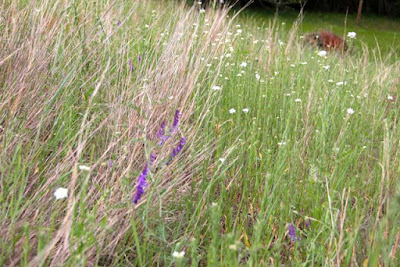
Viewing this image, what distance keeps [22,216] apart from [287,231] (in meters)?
1.06

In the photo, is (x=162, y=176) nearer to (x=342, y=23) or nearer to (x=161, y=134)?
(x=161, y=134)

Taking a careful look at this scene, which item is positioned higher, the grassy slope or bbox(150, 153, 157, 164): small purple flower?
bbox(150, 153, 157, 164): small purple flower

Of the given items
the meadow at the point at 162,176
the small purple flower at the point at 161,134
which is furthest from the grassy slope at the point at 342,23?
the small purple flower at the point at 161,134

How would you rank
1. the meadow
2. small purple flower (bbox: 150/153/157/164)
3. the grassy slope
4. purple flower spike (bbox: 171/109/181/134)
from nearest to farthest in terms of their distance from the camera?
the meadow → small purple flower (bbox: 150/153/157/164) → purple flower spike (bbox: 171/109/181/134) → the grassy slope

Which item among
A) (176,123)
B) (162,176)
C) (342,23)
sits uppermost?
(176,123)

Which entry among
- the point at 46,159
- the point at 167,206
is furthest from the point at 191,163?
the point at 46,159

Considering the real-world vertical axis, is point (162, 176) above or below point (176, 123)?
below

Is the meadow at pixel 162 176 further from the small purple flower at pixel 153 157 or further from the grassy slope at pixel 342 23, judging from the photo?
the grassy slope at pixel 342 23

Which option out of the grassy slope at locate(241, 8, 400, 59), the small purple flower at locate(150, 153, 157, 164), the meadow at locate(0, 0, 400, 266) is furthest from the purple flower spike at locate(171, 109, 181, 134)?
the grassy slope at locate(241, 8, 400, 59)

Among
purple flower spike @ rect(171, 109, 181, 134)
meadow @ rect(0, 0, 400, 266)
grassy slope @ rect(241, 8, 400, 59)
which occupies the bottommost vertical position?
grassy slope @ rect(241, 8, 400, 59)

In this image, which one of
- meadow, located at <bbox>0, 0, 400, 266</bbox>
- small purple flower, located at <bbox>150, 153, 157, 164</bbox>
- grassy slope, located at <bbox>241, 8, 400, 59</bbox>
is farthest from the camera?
grassy slope, located at <bbox>241, 8, 400, 59</bbox>

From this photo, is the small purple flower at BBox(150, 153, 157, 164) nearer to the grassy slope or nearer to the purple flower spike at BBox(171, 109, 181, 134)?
the purple flower spike at BBox(171, 109, 181, 134)

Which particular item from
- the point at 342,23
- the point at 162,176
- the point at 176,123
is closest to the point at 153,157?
the point at 162,176

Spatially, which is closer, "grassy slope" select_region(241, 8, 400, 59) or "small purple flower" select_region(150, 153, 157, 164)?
"small purple flower" select_region(150, 153, 157, 164)
